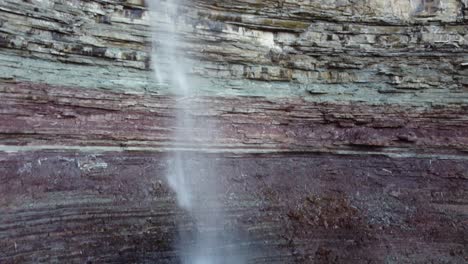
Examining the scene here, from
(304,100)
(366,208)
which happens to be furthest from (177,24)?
(366,208)

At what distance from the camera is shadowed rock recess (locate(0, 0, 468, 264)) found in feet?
24.9

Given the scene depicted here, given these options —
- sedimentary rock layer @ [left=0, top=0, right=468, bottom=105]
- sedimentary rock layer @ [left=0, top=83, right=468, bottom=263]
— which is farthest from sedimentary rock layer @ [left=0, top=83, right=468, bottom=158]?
sedimentary rock layer @ [left=0, top=0, right=468, bottom=105]

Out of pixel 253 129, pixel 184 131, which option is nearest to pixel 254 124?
pixel 253 129

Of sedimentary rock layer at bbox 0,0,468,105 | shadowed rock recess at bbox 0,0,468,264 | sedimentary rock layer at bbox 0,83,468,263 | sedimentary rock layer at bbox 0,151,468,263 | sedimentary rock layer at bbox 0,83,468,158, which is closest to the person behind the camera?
sedimentary rock layer at bbox 0,151,468,263

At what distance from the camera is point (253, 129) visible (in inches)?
380

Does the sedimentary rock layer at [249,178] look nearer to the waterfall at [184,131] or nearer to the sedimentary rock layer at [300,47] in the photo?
the waterfall at [184,131]

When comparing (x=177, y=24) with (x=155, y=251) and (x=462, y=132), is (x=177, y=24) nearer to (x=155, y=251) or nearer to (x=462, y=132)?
(x=155, y=251)

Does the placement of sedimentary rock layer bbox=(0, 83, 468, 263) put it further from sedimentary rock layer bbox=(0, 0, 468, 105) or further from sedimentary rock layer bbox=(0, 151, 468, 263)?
sedimentary rock layer bbox=(0, 0, 468, 105)

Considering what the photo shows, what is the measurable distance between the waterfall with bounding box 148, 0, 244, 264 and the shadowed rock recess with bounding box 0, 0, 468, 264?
10 centimetres

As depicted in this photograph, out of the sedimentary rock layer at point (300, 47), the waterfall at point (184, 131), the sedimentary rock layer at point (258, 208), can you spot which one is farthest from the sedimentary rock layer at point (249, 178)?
the sedimentary rock layer at point (300, 47)

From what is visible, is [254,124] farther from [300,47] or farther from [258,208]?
[300,47]

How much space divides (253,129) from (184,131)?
1591 millimetres

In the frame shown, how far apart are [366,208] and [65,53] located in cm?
696

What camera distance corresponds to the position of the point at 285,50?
10.2 metres
